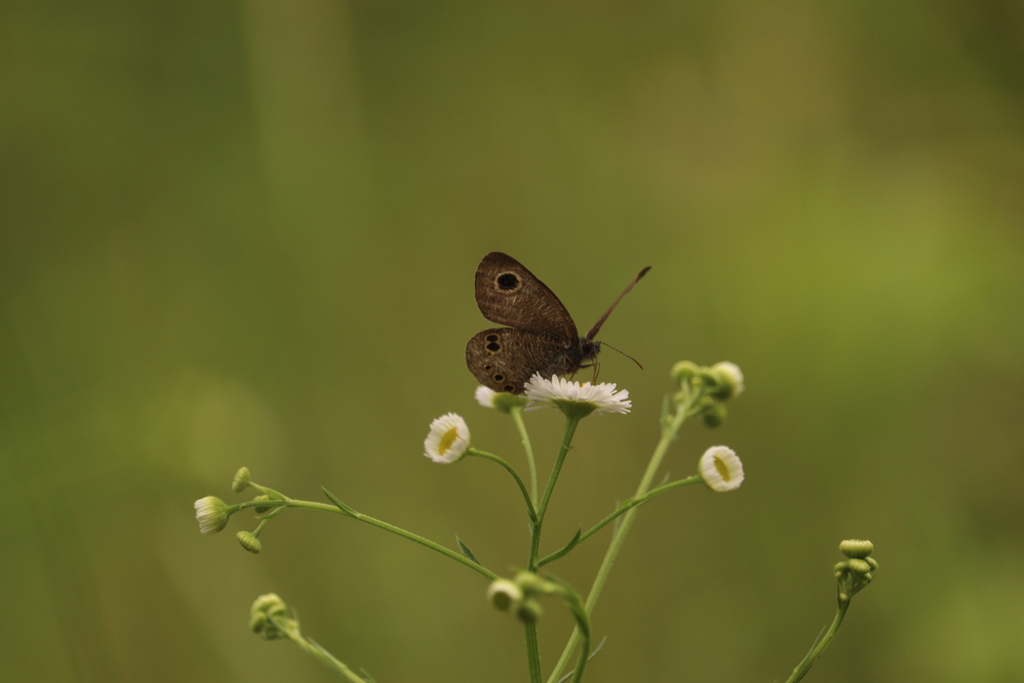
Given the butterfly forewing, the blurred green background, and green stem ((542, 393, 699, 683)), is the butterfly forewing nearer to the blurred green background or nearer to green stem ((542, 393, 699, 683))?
green stem ((542, 393, 699, 683))

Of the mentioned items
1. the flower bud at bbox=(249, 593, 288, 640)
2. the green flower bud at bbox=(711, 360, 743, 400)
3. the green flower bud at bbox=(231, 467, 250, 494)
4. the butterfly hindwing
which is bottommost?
the flower bud at bbox=(249, 593, 288, 640)

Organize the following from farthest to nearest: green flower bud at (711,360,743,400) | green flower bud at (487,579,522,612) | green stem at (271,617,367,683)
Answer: green flower bud at (711,360,743,400)
green stem at (271,617,367,683)
green flower bud at (487,579,522,612)

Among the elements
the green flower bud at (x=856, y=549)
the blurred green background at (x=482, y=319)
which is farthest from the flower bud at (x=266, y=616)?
the blurred green background at (x=482, y=319)

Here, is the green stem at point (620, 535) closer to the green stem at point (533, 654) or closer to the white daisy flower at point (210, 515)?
the green stem at point (533, 654)

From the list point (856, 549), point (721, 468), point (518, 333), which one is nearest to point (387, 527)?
point (518, 333)

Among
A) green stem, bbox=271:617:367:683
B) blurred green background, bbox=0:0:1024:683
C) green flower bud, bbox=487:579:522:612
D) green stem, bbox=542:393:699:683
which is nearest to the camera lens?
green flower bud, bbox=487:579:522:612

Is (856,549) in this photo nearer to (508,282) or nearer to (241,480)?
(508,282)

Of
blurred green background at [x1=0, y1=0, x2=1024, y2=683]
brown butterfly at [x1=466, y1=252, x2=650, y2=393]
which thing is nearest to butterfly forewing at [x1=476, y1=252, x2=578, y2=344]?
brown butterfly at [x1=466, y1=252, x2=650, y2=393]
